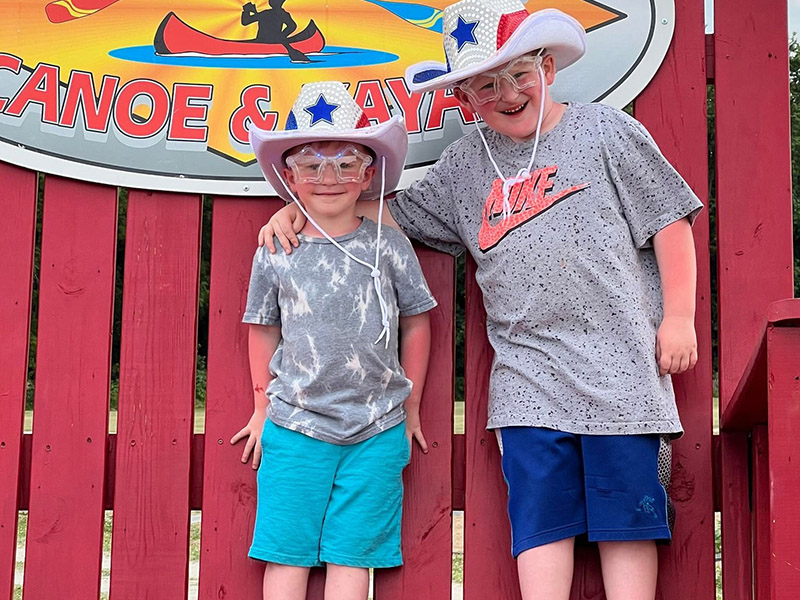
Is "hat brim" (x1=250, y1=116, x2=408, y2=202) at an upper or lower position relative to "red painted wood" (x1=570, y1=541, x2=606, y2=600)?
upper

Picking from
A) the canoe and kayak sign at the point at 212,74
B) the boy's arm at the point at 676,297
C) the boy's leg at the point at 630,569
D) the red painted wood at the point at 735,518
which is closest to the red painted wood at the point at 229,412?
the canoe and kayak sign at the point at 212,74

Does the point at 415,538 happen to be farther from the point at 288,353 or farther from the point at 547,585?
the point at 288,353

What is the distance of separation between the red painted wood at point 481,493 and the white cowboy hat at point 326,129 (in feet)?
1.53

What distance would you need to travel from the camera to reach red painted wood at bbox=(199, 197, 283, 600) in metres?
2.89

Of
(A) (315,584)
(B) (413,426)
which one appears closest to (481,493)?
(B) (413,426)

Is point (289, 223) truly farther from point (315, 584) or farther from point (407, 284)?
point (315, 584)

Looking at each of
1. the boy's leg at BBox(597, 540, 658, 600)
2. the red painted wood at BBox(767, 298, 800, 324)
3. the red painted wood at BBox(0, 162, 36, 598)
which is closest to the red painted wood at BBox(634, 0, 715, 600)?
the boy's leg at BBox(597, 540, 658, 600)

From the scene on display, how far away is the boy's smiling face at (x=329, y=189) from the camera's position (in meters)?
2.72

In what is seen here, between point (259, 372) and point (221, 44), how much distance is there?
949 mm

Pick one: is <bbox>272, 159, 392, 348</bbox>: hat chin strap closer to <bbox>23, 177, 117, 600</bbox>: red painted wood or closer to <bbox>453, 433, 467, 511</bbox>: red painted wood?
<bbox>453, 433, 467, 511</bbox>: red painted wood

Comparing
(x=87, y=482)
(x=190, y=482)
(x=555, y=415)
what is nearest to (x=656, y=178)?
(x=555, y=415)

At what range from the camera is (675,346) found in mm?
2652

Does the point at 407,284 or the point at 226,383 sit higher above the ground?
the point at 407,284

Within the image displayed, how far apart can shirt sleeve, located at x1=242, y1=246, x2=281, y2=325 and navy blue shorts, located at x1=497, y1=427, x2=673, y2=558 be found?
0.75 metres
